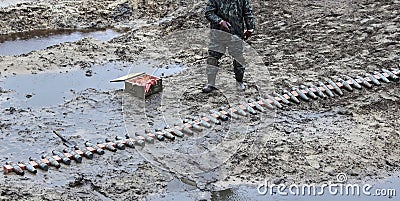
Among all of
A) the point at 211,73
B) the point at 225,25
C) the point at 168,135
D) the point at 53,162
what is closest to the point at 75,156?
the point at 53,162

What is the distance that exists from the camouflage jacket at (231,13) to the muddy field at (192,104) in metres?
1.03

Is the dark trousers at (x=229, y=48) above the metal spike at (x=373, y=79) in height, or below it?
above

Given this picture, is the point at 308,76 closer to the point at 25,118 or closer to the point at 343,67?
the point at 343,67

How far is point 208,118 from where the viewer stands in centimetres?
816

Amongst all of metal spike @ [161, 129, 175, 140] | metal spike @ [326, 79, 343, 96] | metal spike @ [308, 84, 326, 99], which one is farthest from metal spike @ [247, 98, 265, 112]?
metal spike @ [161, 129, 175, 140]

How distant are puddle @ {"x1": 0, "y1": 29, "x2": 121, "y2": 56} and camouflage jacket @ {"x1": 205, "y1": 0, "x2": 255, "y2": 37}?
192 inches

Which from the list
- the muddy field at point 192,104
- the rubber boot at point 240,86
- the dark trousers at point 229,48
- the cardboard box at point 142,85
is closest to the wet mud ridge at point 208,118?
the muddy field at point 192,104

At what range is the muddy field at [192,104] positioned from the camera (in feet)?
22.1

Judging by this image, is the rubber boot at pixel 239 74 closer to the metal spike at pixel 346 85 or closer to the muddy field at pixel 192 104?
the muddy field at pixel 192 104

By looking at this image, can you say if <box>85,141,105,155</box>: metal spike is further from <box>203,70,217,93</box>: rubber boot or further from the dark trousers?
the dark trousers

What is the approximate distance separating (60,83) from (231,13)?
325 centimetres

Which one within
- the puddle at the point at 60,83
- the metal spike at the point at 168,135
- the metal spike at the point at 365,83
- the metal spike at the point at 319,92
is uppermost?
the metal spike at the point at 365,83

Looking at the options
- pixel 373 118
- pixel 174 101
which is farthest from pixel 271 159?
pixel 174 101

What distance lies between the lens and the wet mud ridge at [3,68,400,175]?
7172 millimetres
